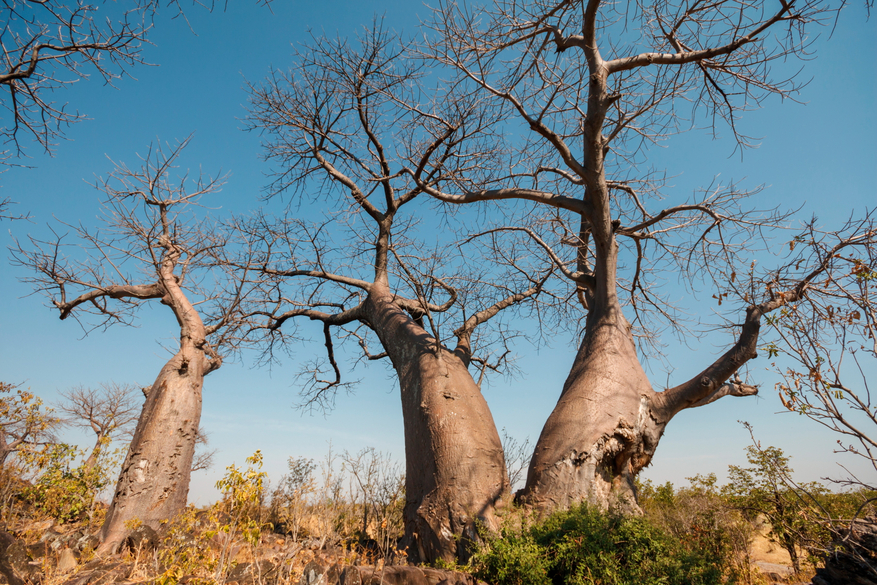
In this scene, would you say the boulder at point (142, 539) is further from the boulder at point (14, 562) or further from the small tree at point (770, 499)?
the small tree at point (770, 499)

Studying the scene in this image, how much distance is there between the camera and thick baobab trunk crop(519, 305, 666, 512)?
369 cm

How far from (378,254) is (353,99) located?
204 cm

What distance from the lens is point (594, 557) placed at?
8.75ft

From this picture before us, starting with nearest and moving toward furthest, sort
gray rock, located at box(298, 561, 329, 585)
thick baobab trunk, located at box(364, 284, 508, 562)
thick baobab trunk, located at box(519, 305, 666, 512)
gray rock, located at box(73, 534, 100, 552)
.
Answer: gray rock, located at box(298, 561, 329, 585)
thick baobab trunk, located at box(364, 284, 508, 562)
thick baobab trunk, located at box(519, 305, 666, 512)
gray rock, located at box(73, 534, 100, 552)

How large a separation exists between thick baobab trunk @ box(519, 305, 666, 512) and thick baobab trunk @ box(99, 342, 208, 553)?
12.5 feet

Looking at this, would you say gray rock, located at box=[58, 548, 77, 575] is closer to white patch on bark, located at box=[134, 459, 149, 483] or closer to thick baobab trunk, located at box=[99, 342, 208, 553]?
thick baobab trunk, located at box=[99, 342, 208, 553]

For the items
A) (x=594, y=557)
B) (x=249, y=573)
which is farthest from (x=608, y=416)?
(x=249, y=573)

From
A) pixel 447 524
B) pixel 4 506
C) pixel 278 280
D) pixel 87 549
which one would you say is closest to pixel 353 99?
pixel 278 280

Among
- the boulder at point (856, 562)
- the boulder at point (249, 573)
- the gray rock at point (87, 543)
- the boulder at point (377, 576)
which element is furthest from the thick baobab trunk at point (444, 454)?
the gray rock at point (87, 543)

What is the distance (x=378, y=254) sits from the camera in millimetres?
6348

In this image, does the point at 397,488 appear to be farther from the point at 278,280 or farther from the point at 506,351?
the point at 278,280

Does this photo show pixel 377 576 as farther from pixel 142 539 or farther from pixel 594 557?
pixel 142 539

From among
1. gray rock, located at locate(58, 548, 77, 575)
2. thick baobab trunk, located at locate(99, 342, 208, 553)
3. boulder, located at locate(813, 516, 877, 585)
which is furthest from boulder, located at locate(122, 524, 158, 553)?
boulder, located at locate(813, 516, 877, 585)

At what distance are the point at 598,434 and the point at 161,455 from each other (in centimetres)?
452
